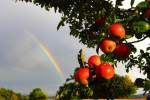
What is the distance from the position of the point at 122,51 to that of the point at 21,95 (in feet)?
159

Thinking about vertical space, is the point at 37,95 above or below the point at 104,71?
above

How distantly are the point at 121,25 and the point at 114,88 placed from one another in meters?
0.58

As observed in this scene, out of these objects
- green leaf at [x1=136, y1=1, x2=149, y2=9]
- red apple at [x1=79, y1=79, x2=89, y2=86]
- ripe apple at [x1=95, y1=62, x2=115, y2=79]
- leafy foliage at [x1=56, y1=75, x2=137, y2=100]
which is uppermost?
green leaf at [x1=136, y1=1, x2=149, y2=9]

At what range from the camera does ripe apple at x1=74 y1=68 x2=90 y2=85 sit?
3327 mm

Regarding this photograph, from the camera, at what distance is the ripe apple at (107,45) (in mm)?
3334

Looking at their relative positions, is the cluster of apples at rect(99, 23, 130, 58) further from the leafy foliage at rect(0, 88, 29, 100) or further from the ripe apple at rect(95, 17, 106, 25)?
the leafy foliage at rect(0, 88, 29, 100)

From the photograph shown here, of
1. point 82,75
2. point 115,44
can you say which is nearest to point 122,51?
point 115,44

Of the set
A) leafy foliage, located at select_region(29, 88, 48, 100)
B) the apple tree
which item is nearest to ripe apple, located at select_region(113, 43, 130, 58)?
the apple tree

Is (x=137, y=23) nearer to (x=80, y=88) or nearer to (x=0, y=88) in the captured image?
(x=80, y=88)

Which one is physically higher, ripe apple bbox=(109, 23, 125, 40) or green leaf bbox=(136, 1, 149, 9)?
green leaf bbox=(136, 1, 149, 9)

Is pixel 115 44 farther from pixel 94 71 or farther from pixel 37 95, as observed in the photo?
pixel 37 95

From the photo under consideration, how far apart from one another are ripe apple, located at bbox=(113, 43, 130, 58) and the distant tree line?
41100 millimetres

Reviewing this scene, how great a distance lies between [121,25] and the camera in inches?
138

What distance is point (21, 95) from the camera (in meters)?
51.1
